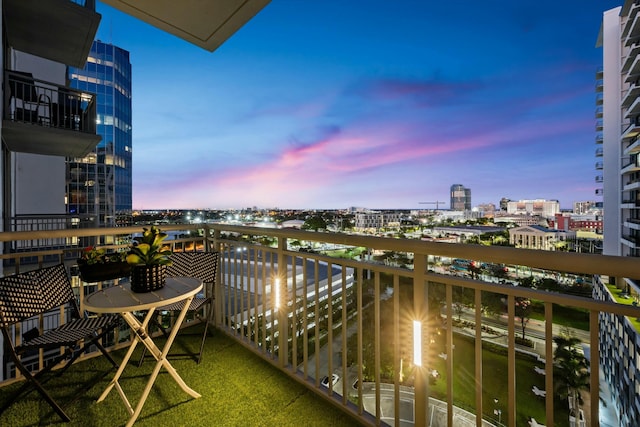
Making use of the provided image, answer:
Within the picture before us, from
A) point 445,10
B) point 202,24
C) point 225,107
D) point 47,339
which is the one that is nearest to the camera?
point 47,339

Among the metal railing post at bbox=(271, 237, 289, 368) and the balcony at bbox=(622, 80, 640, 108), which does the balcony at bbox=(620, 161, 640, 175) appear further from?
the metal railing post at bbox=(271, 237, 289, 368)

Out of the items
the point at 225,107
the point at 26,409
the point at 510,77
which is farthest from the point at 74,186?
the point at 510,77

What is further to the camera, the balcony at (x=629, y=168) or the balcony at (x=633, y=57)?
the balcony at (x=629, y=168)

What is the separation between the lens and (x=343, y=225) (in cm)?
3288

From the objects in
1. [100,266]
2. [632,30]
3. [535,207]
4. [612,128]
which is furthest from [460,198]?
[100,266]

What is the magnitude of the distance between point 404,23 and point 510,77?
18.5m

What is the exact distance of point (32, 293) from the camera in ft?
6.82

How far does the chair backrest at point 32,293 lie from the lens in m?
1.92

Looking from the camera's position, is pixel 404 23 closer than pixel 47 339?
No

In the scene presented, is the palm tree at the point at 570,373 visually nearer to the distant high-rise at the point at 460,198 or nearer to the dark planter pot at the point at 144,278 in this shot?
the dark planter pot at the point at 144,278

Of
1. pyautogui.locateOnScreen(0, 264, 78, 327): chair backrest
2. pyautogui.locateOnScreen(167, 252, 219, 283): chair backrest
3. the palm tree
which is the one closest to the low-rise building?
the palm tree

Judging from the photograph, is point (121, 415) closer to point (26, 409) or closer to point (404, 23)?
point (26, 409)

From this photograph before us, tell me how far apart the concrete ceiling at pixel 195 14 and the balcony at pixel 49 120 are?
5015 millimetres

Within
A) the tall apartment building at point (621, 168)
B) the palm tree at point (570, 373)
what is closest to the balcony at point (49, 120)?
the palm tree at point (570, 373)
